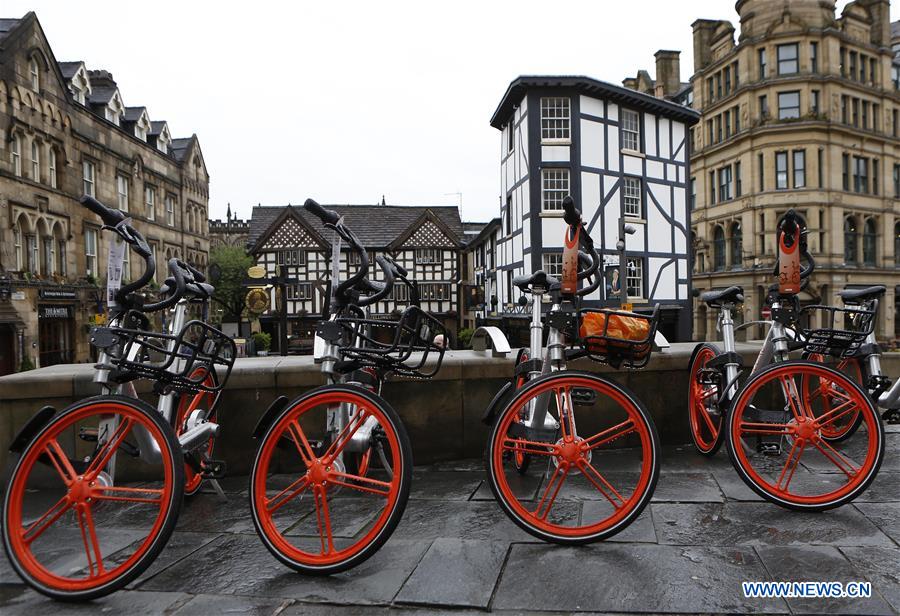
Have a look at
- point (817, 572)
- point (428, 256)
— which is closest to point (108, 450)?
point (817, 572)

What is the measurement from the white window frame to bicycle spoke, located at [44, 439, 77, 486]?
2425 cm

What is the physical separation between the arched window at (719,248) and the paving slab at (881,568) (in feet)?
147

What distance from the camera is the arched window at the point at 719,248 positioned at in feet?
145

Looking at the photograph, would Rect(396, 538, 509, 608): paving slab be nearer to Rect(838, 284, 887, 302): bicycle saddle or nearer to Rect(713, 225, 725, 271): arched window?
Rect(838, 284, 887, 302): bicycle saddle

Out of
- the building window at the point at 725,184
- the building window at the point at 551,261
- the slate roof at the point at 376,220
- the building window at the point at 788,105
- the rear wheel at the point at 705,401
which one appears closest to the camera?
the rear wheel at the point at 705,401

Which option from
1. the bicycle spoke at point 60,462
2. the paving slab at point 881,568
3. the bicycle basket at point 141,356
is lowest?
the paving slab at point 881,568

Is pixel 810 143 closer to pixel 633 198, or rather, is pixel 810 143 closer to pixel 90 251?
pixel 633 198

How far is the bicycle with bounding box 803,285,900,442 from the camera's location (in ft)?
13.6

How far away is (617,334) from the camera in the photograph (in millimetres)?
3172

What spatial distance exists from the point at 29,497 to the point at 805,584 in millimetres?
4392

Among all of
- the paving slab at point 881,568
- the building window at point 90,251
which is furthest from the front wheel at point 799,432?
the building window at point 90,251

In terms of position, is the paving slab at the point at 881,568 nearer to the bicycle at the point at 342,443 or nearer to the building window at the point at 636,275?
the bicycle at the point at 342,443

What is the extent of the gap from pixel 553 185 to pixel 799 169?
911 inches

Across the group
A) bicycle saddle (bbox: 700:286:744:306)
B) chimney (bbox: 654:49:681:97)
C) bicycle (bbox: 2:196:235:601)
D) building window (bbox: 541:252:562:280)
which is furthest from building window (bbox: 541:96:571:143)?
chimney (bbox: 654:49:681:97)
